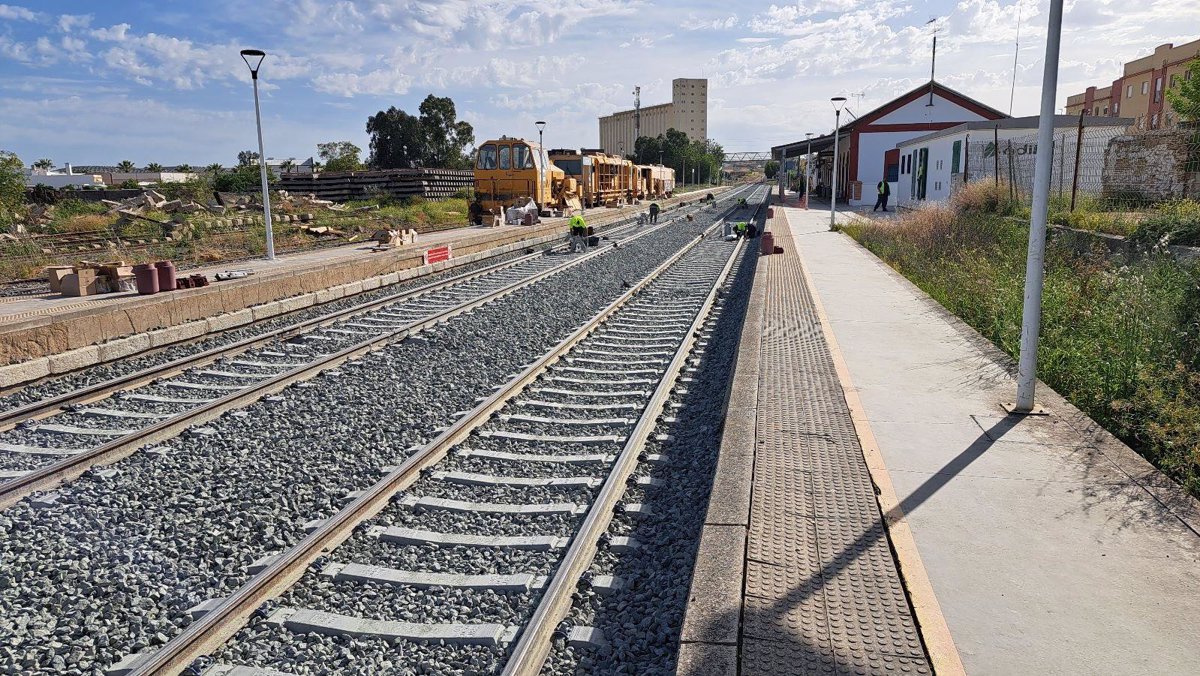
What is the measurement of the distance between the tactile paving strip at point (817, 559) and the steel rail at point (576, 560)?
0.91 metres

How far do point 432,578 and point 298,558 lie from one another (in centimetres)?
73

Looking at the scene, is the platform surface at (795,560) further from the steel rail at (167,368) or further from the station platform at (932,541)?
the steel rail at (167,368)

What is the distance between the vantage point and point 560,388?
773 cm

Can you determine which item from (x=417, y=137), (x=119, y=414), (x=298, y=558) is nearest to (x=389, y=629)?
(x=298, y=558)

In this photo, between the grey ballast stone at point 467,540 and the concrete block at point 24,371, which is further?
the concrete block at point 24,371

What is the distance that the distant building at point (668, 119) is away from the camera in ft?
500

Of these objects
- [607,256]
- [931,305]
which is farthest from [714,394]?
[607,256]

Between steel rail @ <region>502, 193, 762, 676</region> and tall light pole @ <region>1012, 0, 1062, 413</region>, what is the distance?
285cm

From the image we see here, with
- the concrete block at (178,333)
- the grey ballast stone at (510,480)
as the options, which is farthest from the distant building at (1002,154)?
the concrete block at (178,333)

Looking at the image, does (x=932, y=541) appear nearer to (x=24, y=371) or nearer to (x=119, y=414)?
(x=119, y=414)

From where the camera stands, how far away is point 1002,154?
2239 cm

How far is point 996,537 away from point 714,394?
3625 mm

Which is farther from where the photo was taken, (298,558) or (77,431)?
(77,431)

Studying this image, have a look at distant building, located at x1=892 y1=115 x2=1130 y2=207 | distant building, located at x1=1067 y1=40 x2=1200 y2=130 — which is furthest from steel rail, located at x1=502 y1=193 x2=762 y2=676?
distant building, located at x1=1067 y1=40 x2=1200 y2=130
